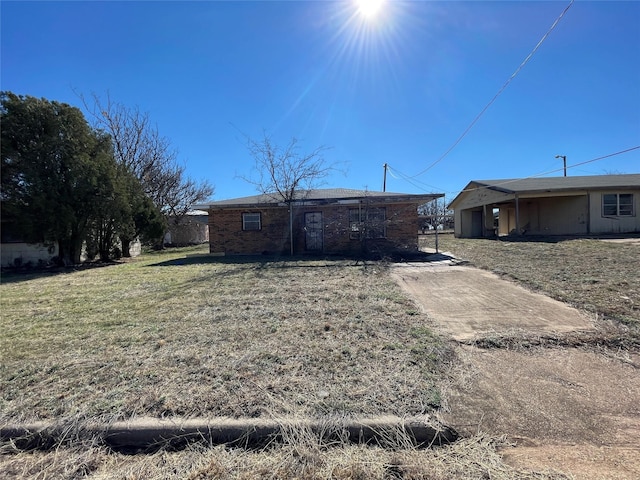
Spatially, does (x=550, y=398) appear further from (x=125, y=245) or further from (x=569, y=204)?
(x=569, y=204)

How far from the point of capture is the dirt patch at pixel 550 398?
1.93 metres

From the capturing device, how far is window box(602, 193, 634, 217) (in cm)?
1811

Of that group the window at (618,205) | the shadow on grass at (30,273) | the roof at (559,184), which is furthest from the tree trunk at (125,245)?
the window at (618,205)

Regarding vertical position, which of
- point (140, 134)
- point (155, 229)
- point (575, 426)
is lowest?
point (575, 426)

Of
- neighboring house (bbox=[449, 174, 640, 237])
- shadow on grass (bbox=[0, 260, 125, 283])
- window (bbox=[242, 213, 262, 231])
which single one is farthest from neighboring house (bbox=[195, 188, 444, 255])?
neighboring house (bbox=[449, 174, 640, 237])

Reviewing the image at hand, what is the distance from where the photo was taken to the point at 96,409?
7.95ft

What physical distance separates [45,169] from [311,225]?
1029 centimetres

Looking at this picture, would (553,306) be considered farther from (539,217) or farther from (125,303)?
(539,217)

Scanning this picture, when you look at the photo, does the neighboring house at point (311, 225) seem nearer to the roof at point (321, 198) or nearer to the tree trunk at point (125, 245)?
the roof at point (321, 198)

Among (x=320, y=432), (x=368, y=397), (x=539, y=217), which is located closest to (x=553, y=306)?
(x=368, y=397)

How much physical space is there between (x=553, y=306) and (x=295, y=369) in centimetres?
440

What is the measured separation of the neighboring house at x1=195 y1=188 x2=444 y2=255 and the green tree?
444 centimetres

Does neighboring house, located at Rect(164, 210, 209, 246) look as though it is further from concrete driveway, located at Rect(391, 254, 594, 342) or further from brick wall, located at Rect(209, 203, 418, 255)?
concrete driveway, located at Rect(391, 254, 594, 342)

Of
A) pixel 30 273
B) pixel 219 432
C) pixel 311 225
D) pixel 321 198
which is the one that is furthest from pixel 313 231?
pixel 219 432
